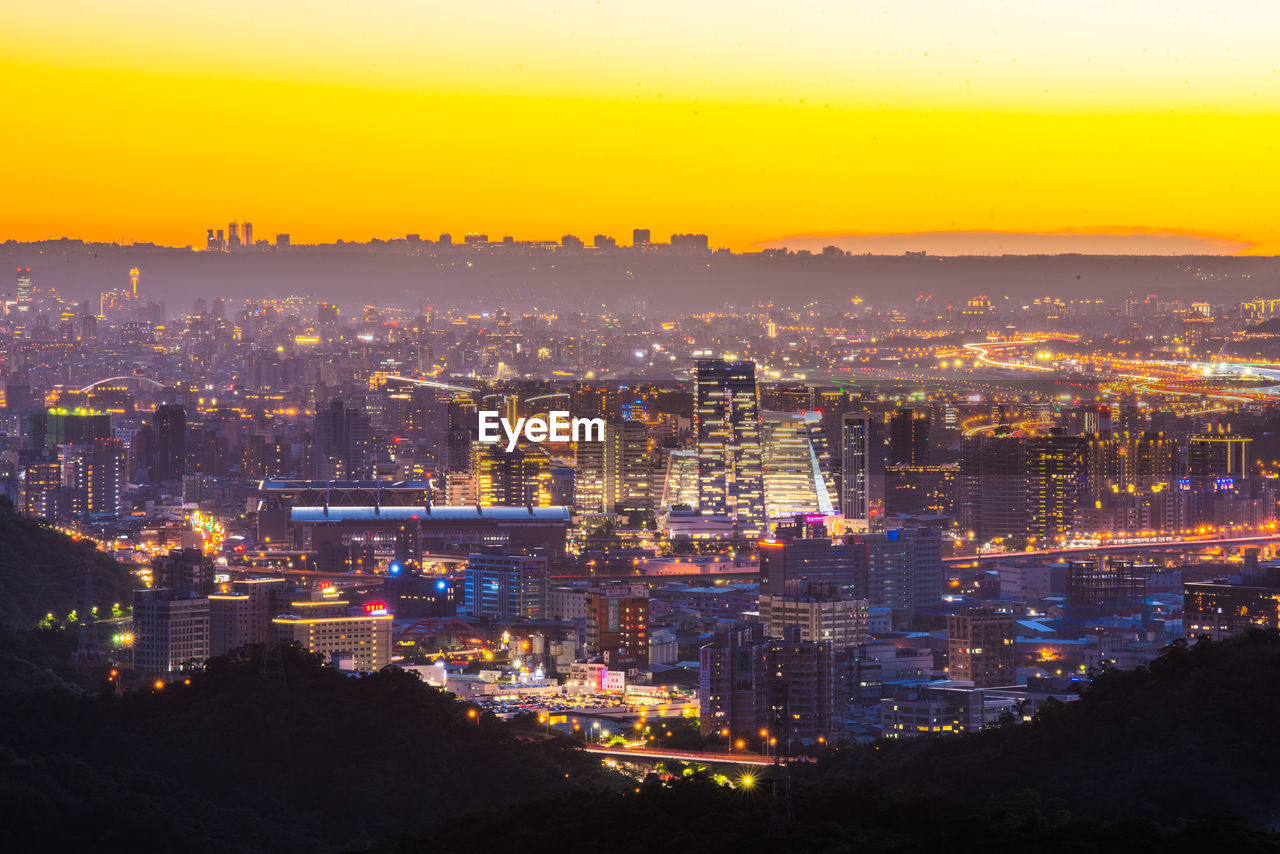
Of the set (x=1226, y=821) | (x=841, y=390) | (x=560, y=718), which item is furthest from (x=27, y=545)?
(x=841, y=390)

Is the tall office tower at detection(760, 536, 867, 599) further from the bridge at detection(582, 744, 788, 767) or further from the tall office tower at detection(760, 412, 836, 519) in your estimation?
the bridge at detection(582, 744, 788, 767)

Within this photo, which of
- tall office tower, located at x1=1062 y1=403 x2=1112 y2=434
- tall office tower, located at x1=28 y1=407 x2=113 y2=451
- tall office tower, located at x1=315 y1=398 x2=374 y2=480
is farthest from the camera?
tall office tower, located at x1=28 y1=407 x2=113 y2=451

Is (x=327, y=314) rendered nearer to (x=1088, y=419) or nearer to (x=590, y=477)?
(x=590, y=477)

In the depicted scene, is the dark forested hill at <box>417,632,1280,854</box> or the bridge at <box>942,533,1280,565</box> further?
the bridge at <box>942,533,1280,565</box>

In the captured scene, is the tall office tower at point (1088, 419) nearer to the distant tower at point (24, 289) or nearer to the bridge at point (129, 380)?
the bridge at point (129, 380)

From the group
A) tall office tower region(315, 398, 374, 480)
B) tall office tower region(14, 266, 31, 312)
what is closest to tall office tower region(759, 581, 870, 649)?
tall office tower region(315, 398, 374, 480)

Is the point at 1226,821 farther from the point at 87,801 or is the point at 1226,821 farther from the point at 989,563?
the point at 989,563
